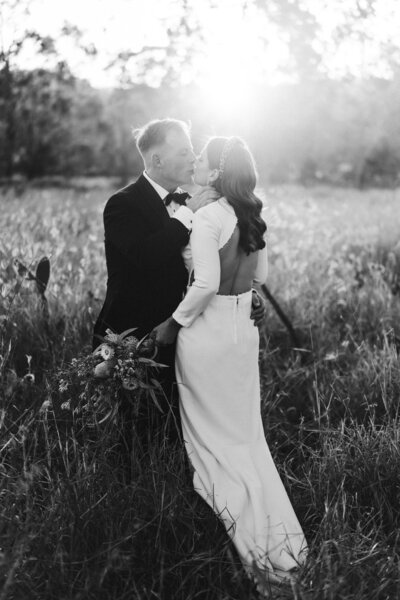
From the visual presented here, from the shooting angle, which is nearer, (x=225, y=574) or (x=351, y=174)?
(x=225, y=574)

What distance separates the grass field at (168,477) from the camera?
2.80 m

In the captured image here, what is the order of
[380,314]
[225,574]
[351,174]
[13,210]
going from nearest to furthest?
[225,574] → [380,314] → [13,210] → [351,174]

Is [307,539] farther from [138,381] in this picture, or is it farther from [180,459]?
[138,381]

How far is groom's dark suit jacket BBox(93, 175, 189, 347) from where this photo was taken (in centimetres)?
359

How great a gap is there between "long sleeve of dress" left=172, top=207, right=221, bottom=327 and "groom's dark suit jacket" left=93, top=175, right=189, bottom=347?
0.93 feet

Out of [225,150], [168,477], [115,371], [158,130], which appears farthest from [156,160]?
[168,477]

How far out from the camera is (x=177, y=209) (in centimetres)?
363

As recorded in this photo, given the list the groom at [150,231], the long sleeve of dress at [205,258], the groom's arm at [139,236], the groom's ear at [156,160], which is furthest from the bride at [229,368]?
the groom's ear at [156,160]

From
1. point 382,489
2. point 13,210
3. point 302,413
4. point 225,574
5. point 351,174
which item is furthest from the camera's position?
point 351,174

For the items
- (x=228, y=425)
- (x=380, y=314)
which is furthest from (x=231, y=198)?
(x=380, y=314)

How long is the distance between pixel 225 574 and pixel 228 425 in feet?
2.32

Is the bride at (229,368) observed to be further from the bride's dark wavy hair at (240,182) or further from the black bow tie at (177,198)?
the black bow tie at (177,198)

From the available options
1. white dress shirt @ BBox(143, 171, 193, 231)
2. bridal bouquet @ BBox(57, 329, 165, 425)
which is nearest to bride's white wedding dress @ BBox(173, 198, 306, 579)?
white dress shirt @ BBox(143, 171, 193, 231)

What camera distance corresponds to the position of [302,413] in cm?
481
